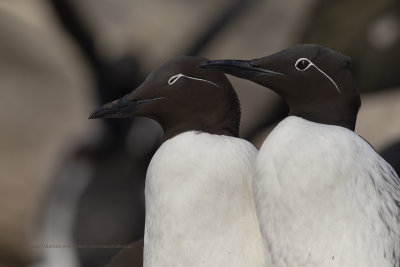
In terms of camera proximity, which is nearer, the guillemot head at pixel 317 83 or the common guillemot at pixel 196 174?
the guillemot head at pixel 317 83

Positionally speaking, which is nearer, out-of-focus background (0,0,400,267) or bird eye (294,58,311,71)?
bird eye (294,58,311,71)

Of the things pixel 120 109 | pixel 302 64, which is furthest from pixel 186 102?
pixel 302 64

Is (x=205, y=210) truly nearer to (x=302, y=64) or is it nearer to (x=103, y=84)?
(x=302, y=64)

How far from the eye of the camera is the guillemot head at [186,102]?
3811 mm

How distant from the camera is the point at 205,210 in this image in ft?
12.0

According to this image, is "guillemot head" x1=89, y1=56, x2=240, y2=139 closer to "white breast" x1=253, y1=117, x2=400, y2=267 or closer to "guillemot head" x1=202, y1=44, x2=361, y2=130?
"guillemot head" x1=202, y1=44, x2=361, y2=130

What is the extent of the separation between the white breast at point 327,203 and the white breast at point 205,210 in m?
0.34

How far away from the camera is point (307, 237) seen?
3211 millimetres

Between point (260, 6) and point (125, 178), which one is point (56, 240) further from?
point (260, 6)

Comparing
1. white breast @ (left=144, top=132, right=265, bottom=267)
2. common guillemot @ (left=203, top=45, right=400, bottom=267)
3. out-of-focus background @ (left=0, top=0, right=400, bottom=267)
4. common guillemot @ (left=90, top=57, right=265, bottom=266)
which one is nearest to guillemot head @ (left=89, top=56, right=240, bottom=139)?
common guillemot @ (left=90, top=57, right=265, bottom=266)

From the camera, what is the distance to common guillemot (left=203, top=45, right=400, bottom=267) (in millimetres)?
3189

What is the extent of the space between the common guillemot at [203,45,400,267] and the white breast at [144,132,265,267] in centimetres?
30

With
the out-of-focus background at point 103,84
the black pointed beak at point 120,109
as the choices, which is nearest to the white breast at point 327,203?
the black pointed beak at point 120,109

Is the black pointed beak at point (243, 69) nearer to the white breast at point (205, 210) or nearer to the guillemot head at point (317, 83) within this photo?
the guillemot head at point (317, 83)
